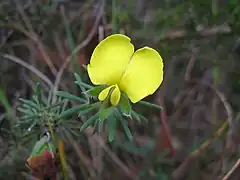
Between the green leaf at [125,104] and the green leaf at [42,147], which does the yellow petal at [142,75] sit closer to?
the green leaf at [125,104]

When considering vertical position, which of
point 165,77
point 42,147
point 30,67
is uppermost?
point 30,67

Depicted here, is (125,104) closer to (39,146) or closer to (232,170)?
(39,146)

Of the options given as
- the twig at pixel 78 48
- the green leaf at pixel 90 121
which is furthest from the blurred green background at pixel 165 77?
the green leaf at pixel 90 121

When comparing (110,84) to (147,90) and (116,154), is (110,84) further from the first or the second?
(116,154)

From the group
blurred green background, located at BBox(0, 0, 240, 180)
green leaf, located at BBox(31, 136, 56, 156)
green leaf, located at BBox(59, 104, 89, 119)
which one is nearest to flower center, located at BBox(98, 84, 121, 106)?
green leaf, located at BBox(59, 104, 89, 119)

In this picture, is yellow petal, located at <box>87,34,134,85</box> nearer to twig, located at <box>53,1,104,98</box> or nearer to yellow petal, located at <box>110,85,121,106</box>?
yellow petal, located at <box>110,85,121,106</box>

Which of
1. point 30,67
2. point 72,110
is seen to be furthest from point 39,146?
point 30,67

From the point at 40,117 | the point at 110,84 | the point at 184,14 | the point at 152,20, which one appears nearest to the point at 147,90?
the point at 110,84
